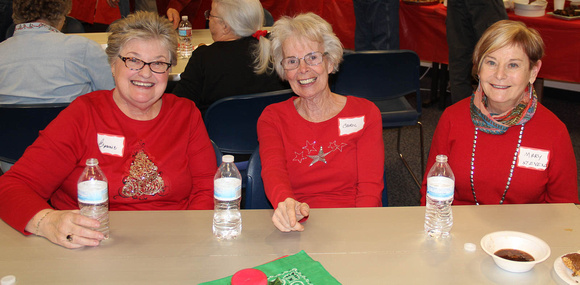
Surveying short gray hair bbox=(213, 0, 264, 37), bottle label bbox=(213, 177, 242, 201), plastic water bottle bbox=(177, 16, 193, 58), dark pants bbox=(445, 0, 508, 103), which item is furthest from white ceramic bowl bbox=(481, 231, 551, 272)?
dark pants bbox=(445, 0, 508, 103)

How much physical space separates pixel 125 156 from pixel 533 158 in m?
1.51

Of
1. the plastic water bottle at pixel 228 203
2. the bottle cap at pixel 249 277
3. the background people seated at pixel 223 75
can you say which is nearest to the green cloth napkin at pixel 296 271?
the bottle cap at pixel 249 277

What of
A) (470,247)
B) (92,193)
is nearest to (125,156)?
(92,193)

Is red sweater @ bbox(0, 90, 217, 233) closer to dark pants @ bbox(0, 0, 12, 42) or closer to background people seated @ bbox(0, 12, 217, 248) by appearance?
background people seated @ bbox(0, 12, 217, 248)

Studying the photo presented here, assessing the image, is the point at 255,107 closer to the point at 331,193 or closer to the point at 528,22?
the point at 331,193

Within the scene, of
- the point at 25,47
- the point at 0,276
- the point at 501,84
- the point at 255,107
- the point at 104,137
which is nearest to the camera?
the point at 0,276

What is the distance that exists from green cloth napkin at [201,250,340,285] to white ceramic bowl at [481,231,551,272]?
17.8 inches

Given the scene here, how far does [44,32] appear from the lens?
283 cm

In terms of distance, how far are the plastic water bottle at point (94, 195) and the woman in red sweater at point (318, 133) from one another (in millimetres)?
616

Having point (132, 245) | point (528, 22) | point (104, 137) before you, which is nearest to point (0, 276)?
point (132, 245)

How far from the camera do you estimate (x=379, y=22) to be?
479 centimetres

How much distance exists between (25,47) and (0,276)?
5.57 ft

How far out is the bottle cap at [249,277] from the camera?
1347 millimetres

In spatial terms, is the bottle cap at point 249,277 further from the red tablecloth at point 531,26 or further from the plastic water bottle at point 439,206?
the red tablecloth at point 531,26
